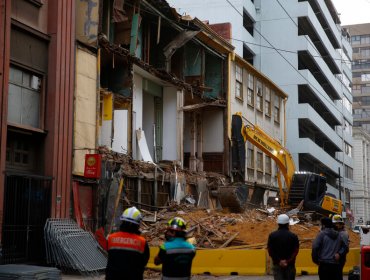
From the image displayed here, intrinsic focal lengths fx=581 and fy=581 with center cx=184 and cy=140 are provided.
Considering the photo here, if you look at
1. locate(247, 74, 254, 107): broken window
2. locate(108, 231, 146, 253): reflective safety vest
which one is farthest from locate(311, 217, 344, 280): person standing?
locate(247, 74, 254, 107): broken window

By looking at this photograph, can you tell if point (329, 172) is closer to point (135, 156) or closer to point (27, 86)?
point (135, 156)

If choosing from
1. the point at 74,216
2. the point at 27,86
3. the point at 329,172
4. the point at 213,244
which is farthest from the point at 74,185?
the point at 329,172

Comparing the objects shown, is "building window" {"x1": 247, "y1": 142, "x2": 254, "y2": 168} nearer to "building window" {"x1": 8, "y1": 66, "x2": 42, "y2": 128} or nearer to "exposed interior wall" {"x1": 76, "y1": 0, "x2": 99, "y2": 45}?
"exposed interior wall" {"x1": 76, "y1": 0, "x2": 99, "y2": 45}

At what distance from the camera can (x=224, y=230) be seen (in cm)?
1866

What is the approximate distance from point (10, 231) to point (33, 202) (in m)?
1.21

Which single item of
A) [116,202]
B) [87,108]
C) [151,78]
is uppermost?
[151,78]

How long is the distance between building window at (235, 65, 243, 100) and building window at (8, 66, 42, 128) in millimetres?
17528

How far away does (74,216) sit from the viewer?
55.3 ft

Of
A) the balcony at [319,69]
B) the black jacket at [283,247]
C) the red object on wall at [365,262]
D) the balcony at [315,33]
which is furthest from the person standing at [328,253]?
the balcony at [315,33]

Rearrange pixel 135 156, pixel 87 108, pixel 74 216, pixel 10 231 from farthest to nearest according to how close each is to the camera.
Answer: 1. pixel 135 156
2. pixel 87 108
3. pixel 74 216
4. pixel 10 231

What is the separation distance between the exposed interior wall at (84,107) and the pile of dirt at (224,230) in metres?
3.35

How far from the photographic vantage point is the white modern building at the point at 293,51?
45844mm

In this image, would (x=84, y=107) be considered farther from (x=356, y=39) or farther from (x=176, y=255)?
(x=356, y=39)

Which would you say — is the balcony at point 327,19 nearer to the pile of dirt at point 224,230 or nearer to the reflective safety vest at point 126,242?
the pile of dirt at point 224,230
